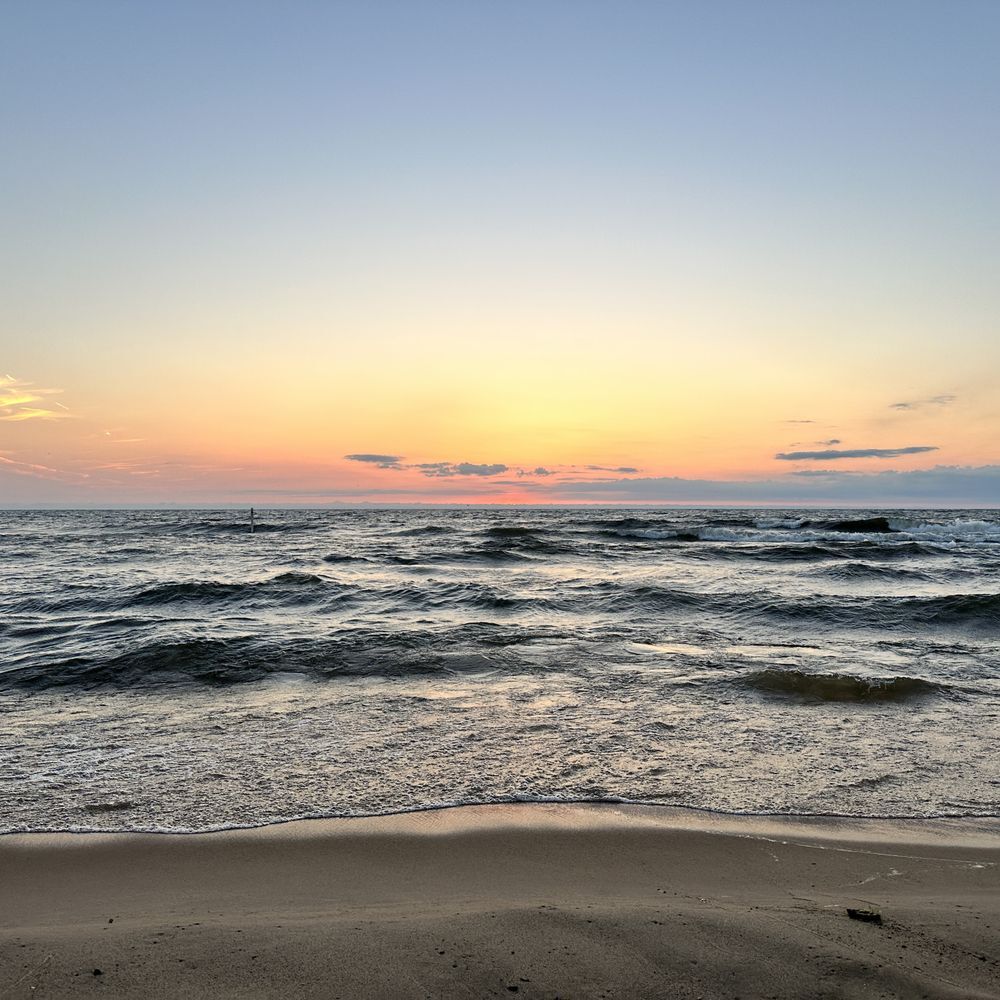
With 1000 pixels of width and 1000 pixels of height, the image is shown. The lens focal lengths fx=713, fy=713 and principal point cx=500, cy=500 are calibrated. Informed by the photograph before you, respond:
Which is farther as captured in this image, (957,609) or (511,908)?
(957,609)

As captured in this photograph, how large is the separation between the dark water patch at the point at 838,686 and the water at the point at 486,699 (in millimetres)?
33

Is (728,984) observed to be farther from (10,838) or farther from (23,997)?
(10,838)

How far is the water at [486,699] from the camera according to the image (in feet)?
15.6

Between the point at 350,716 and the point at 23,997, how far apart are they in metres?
4.09

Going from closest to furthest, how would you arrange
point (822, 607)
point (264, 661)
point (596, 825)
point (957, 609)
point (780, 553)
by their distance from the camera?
point (596, 825)
point (264, 661)
point (957, 609)
point (822, 607)
point (780, 553)

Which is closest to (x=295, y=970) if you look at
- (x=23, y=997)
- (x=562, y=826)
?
(x=23, y=997)

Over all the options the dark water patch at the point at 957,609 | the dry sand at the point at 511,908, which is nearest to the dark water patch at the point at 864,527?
the dark water patch at the point at 957,609

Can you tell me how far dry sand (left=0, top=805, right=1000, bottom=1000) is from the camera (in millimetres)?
2635

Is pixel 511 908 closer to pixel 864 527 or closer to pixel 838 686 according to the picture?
pixel 838 686

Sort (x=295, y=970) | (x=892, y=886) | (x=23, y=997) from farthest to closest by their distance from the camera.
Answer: (x=892, y=886) < (x=295, y=970) < (x=23, y=997)

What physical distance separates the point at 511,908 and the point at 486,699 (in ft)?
13.0

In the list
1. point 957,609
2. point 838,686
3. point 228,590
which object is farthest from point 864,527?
point 838,686

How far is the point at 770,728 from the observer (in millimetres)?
6156

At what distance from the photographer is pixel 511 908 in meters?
3.21
